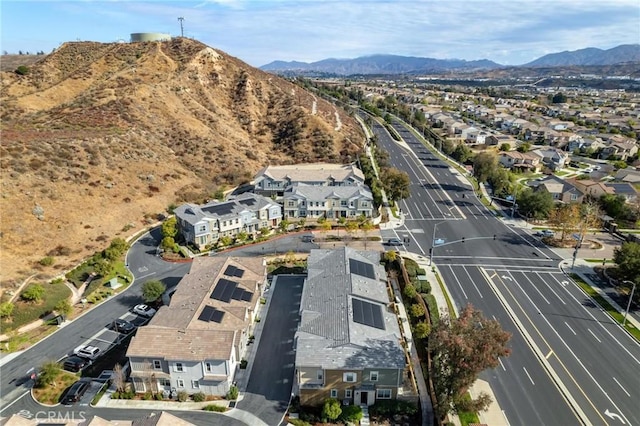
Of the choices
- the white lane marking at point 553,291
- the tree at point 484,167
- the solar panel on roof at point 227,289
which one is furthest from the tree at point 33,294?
the tree at point 484,167

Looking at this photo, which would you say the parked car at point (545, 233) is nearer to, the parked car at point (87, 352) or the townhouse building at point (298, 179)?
the townhouse building at point (298, 179)

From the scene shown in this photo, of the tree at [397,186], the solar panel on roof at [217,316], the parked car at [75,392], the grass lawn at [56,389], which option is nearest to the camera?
the parked car at [75,392]

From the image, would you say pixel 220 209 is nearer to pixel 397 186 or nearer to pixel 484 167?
pixel 397 186

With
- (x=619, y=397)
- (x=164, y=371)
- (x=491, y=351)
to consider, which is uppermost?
(x=491, y=351)

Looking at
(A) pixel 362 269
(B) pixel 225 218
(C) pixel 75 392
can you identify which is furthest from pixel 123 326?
(A) pixel 362 269

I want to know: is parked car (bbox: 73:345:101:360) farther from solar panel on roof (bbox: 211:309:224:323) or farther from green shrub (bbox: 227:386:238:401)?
green shrub (bbox: 227:386:238:401)

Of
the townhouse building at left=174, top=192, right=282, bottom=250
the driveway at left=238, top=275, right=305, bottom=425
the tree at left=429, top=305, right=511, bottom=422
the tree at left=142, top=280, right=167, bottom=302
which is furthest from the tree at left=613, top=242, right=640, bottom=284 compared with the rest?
the tree at left=142, top=280, right=167, bottom=302

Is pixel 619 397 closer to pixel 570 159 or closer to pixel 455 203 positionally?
pixel 455 203

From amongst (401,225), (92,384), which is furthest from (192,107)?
(92,384)
